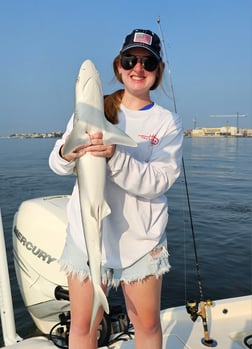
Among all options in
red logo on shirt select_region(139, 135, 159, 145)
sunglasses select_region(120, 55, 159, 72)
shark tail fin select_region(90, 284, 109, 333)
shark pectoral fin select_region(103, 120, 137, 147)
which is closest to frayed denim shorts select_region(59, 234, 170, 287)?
shark tail fin select_region(90, 284, 109, 333)

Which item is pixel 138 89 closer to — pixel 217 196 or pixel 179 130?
pixel 179 130

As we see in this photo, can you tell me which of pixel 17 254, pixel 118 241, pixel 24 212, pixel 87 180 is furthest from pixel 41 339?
pixel 87 180

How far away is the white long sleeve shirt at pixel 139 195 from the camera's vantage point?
2045mm

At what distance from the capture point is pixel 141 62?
2150 mm

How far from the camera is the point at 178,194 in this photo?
12250mm

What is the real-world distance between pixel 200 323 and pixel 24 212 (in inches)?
78.2

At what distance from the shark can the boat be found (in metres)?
1.45

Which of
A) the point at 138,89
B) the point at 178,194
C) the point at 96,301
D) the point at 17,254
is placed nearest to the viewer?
the point at 96,301

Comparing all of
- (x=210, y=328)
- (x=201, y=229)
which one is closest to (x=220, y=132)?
(x=201, y=229)

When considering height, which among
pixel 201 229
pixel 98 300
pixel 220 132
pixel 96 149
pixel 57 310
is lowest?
pixel 201 229

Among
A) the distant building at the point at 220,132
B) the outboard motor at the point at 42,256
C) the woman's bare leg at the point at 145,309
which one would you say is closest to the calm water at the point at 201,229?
the outboard motor at the point at 42,256

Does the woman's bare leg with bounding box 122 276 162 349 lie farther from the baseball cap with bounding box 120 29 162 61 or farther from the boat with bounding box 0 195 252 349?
the baseball cap with bounding box 120 29 162 61

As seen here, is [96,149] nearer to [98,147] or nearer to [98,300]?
[98,147]

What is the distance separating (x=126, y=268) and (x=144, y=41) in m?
1.29
